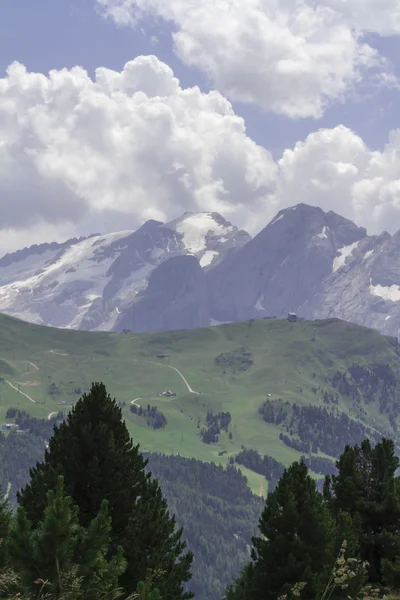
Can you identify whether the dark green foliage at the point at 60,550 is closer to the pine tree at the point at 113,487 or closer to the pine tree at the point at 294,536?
the pine tree at the point at 113,487

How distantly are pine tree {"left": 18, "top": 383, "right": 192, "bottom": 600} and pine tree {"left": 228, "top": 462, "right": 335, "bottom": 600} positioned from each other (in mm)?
4886

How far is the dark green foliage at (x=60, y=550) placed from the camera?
17.9m

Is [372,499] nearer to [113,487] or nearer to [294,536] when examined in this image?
[294,536]

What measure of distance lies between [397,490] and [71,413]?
22.5m

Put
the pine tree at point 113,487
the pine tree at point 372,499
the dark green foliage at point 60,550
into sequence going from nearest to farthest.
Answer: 1. the dark green foliage at point 60,550
2. the pine tree at point 113,487
3. the pine tree at point 372,499

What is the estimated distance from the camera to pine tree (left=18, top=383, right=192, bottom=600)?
36.4 metres

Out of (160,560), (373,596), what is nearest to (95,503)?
(160,560)

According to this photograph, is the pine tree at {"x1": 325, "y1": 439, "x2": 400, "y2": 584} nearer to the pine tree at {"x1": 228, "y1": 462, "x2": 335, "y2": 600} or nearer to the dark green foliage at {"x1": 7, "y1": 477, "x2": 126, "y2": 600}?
the pine tree at {"x1": 228, "y1": 462, "x2": 335, "y2": 600}

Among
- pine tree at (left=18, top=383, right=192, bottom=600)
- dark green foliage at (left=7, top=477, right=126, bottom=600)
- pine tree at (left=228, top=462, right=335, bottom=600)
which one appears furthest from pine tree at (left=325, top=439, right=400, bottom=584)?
dark green foliage at (left=7, top=477, right=126, bottom=600)

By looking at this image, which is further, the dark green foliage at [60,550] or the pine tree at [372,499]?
the pine tree at [372,499]

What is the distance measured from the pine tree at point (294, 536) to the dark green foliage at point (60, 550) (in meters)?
17.5

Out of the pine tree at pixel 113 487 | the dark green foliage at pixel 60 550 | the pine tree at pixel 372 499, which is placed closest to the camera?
the dark green foliage at pixel 60 550

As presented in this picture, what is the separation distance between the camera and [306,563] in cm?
3497

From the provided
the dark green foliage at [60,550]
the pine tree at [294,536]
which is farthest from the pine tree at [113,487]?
the dark green foliage at [60,550]
